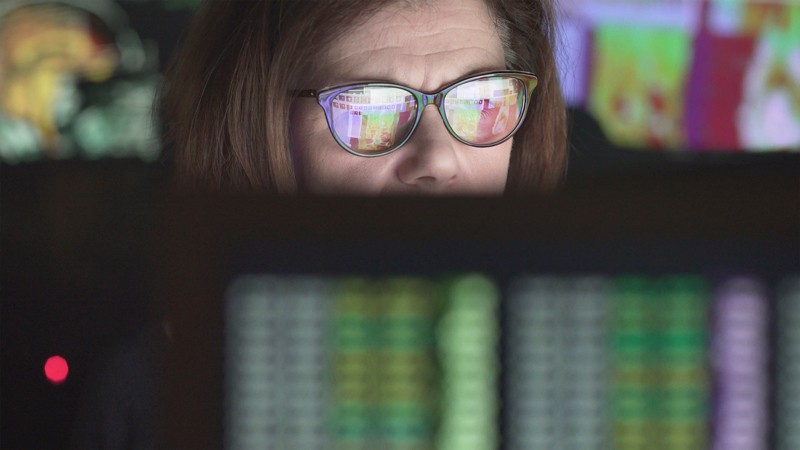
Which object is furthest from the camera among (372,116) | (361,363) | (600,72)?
(600,72)

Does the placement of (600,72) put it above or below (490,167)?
above

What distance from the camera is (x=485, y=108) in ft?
3.10

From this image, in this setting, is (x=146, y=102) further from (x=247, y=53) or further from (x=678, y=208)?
(x=678, y=208)

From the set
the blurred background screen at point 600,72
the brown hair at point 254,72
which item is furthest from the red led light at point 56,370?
the blurred background screen at point 600,72

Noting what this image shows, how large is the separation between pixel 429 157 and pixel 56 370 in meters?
0.44

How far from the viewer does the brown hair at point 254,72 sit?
95cm

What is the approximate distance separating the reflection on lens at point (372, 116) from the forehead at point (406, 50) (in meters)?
0.02

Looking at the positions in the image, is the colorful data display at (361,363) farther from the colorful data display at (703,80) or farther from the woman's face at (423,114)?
the colorful data display at (703,80)

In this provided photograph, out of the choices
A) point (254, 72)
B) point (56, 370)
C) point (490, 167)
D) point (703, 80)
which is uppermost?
point (703, 80)

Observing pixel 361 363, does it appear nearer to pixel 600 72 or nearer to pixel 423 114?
pixel 423 114

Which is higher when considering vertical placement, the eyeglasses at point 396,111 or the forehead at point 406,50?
the forehead at point 406,50

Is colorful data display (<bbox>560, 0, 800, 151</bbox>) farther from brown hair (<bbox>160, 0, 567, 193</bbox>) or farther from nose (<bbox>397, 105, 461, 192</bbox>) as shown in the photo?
nose (<bbox>397, 105, 461, 192</bbox>)

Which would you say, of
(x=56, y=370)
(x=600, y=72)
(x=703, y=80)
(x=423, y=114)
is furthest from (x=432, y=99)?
(x=703, y=80)

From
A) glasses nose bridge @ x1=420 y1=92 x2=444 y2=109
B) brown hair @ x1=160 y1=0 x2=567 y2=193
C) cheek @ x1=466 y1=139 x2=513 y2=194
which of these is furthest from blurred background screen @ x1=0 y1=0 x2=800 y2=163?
glasses nose bridge @ x1=420 y1=92 x2=444 y2=109
